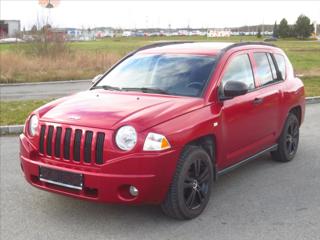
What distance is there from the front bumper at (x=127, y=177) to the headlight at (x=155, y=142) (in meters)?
0.05

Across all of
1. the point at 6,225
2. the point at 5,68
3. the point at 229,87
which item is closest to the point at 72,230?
the point at 6,225

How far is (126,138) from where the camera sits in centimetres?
444

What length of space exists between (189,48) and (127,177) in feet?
→ 7.36

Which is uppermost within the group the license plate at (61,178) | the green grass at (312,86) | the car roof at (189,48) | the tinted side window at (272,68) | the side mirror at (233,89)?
the car roof at (189,48)

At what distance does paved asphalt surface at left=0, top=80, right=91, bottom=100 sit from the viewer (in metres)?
16.3

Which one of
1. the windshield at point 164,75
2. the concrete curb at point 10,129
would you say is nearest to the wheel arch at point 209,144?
the windshield at point 164,75

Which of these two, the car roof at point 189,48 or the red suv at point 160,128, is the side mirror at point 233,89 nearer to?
the red suv at point 160,128

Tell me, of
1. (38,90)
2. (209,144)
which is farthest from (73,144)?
(38,90)

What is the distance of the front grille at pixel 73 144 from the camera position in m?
4.45

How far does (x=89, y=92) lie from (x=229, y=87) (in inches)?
62.9

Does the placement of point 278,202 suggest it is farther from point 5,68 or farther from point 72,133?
point 5,68

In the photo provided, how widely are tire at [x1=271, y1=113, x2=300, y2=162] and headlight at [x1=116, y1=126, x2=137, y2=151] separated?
3189 millimetres

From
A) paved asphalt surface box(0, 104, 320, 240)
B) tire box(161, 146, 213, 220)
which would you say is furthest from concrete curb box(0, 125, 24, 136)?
tire box(161, 146, 213, 220)

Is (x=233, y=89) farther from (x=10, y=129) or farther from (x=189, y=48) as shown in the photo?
(x=10, y=129)
